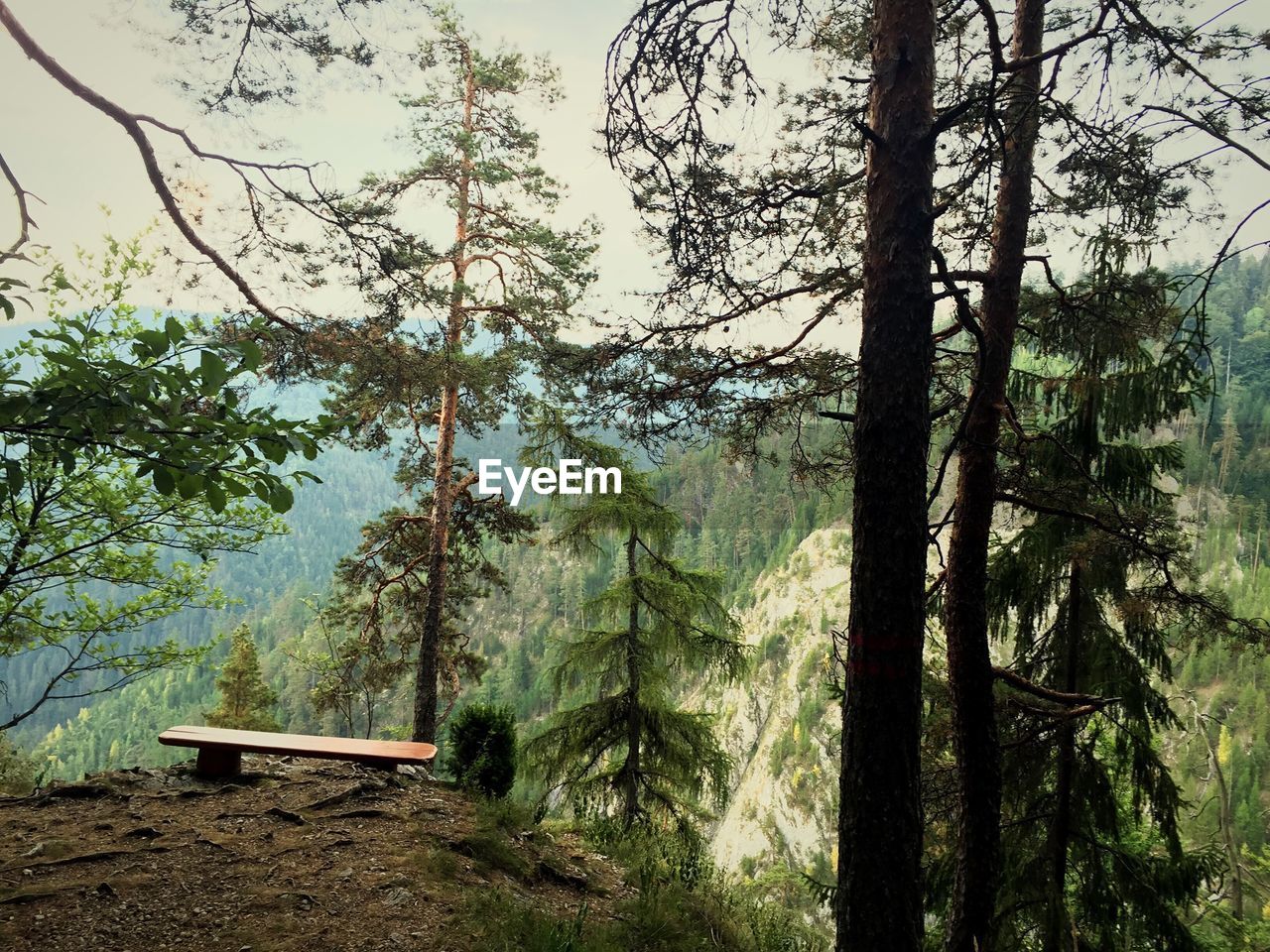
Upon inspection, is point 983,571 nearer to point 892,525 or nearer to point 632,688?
point 892,525

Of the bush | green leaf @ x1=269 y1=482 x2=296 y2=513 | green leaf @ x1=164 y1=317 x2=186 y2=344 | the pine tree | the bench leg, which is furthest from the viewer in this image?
the pine tree

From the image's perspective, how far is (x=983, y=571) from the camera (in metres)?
4.42

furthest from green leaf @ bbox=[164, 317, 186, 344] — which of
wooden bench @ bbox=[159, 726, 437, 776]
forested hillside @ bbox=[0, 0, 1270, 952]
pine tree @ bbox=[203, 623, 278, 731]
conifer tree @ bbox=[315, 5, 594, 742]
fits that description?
pine tree @ bbox=[203, 623, 278, 731]

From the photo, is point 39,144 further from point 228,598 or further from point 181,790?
point 181,790

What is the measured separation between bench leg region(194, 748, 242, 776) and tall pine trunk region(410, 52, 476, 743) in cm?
347

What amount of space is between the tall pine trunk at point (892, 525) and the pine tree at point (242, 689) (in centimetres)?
2029

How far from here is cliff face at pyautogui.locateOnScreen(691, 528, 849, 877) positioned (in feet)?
202

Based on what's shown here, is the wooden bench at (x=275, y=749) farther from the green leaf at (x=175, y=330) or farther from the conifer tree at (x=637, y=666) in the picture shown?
the green leaf at (x=175, y=330)

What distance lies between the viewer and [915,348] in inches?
114

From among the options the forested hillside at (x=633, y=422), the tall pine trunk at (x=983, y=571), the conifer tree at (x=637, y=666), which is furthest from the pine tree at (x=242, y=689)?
the tall pine trunk at (x=983, y=571)

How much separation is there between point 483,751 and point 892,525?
5.13m

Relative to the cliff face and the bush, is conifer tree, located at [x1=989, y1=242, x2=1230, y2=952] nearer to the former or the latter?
the bush

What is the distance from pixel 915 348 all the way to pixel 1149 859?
6176mm

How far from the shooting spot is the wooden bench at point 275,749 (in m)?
5.61
